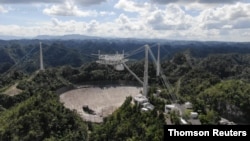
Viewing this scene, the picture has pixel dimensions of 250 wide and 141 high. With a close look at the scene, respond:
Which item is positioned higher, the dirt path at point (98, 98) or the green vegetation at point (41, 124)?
the green vegetation at point (41, 124)

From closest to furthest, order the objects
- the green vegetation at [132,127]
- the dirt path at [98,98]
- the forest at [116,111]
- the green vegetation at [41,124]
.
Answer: the green vegetation at [132,127] → the forest at [116,111] → the green vegetation at [41,124] → the dirt path at [98,98]

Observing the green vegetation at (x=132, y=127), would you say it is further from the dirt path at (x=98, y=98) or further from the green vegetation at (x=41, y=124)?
the dirt path at (x=98, y=98)

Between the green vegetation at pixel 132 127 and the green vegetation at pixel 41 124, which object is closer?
the green vegetation at pixel 132 127

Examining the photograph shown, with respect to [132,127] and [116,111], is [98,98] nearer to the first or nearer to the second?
[116,111]

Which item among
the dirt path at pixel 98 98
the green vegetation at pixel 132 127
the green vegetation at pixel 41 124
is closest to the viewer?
the green vegetation at pixel 132 127

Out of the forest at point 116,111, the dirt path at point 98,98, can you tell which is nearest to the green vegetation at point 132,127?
the forest at point 116,111

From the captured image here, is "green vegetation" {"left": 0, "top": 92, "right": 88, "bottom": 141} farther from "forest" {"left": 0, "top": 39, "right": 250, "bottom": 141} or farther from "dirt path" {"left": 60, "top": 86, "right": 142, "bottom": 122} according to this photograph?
"dirt path" {"left": 60, "top": 86, "right": 142, "bottom": 122}

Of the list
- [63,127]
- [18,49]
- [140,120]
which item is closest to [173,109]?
[140,120]

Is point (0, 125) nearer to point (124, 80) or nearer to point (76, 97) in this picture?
point (76, 97)
